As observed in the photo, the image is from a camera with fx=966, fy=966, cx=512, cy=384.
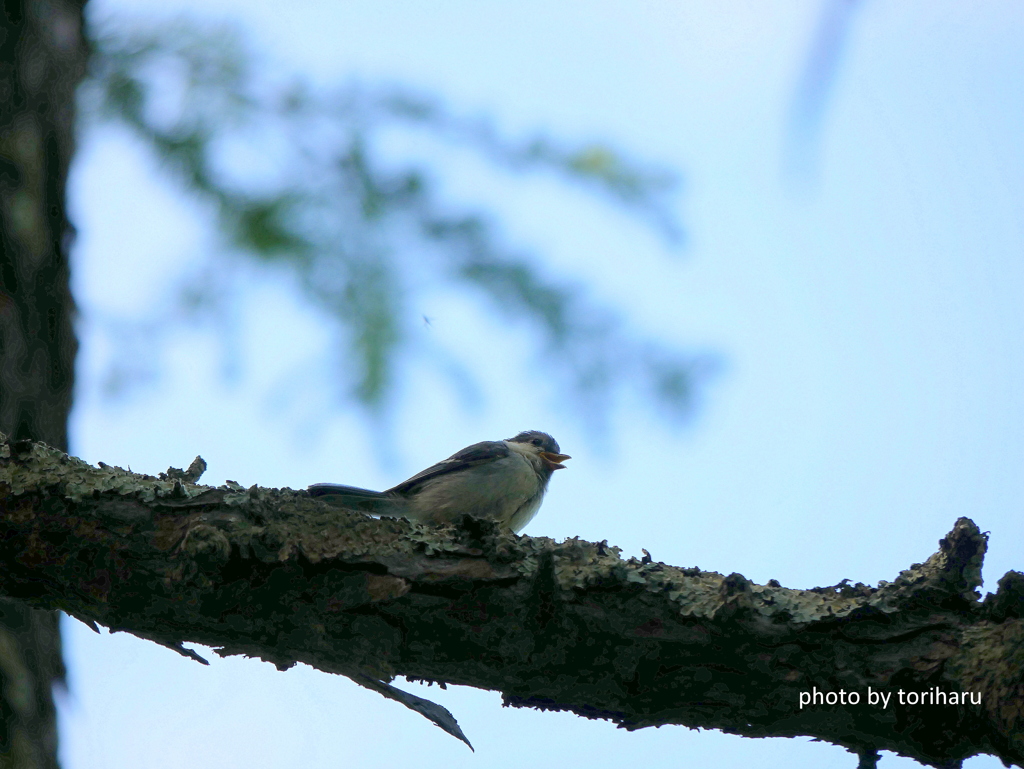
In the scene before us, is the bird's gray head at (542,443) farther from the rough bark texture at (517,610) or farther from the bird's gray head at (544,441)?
the rough bark texture at (517,610)

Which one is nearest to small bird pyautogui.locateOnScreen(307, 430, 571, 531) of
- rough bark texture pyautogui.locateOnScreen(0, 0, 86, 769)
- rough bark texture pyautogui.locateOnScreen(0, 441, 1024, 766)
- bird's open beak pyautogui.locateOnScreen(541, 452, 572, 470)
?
bird's open beak pyautogui.locateOnScreen(541, 452, 572, 470)

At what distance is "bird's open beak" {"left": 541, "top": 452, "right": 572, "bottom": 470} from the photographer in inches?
234

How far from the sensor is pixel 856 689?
254 centimetres

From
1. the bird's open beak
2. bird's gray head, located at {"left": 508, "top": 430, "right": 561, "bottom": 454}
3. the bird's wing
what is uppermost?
bird's gray head, located at {"left": 508, "top": 430, "right": 561, "bottom": 454}

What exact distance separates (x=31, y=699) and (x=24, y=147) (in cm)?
209

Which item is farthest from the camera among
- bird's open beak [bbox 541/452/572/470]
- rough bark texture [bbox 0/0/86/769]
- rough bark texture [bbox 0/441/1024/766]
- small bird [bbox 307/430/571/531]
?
bird's open beak [bbox 541/452/572/470]

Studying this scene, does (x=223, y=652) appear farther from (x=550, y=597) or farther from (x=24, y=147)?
(x=24, y=147)

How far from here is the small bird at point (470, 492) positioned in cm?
472

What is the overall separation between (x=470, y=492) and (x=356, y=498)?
729mm

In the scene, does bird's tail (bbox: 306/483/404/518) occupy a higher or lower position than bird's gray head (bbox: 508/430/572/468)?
lower

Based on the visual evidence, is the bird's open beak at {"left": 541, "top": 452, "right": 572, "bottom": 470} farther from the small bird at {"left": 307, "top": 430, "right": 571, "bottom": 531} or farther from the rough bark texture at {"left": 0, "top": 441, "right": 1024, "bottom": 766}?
the rough bark texture at {"left": 0, "top": 441, "right": 1024, "bottom": 766}

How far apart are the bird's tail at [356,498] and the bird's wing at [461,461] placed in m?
0.09

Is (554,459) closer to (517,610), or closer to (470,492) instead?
(470,492)

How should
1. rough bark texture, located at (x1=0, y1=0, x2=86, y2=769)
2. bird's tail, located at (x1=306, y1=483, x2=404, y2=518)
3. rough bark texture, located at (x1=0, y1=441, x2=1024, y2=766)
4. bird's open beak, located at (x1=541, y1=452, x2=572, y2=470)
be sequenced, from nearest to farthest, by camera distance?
rough bark texture, located at (x1=0, y1=441, x2=1024, y2=766) → rough bark texture, located at (x1=0, y1=0, x2=86, y2=769) → bird's tail, located at (x1=306, y1=483, x2=404, y2=518) → bird's open beak, located at (x1=541, y1=452, x2=572, y2=470)
